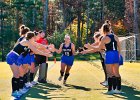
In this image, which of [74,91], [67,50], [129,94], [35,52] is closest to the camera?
[35,52]

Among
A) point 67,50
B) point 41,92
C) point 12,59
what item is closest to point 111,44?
point 41,92

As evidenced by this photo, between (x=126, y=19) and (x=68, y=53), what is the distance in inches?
2015

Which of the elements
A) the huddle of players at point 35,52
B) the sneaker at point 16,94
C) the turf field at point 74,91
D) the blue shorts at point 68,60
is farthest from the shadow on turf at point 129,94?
the sneaker at point 16,94

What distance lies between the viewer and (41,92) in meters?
14.3

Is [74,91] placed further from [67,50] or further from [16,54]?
[16,54]

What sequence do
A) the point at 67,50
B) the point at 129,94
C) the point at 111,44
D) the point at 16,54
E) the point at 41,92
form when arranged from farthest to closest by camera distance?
the point at 67,50, the point at 41,92, the point at 129,94, the point at 111,44, the point at 16,54

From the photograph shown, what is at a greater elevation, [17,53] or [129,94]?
[17,53]

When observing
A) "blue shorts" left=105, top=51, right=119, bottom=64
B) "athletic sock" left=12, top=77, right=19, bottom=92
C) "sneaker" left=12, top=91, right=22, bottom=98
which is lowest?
"sneaker" left=12, top=91, right=22, bottom=98

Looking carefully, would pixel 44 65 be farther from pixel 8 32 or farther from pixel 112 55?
pixel 8 32

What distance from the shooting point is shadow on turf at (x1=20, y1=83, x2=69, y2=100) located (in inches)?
513

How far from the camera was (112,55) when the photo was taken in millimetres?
13656

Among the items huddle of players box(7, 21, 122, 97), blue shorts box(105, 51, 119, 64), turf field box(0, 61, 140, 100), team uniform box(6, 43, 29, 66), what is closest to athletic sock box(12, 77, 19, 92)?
huddle of players box(7, 21, 122, 97)

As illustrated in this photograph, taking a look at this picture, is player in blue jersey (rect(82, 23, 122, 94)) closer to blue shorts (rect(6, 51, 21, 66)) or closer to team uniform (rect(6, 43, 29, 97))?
team uniform (rect(6, 43, 29, 97))

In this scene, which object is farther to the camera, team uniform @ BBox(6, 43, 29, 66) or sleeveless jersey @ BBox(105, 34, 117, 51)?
sleeveless jersey @ BBox(105, 34, 117, 51)
